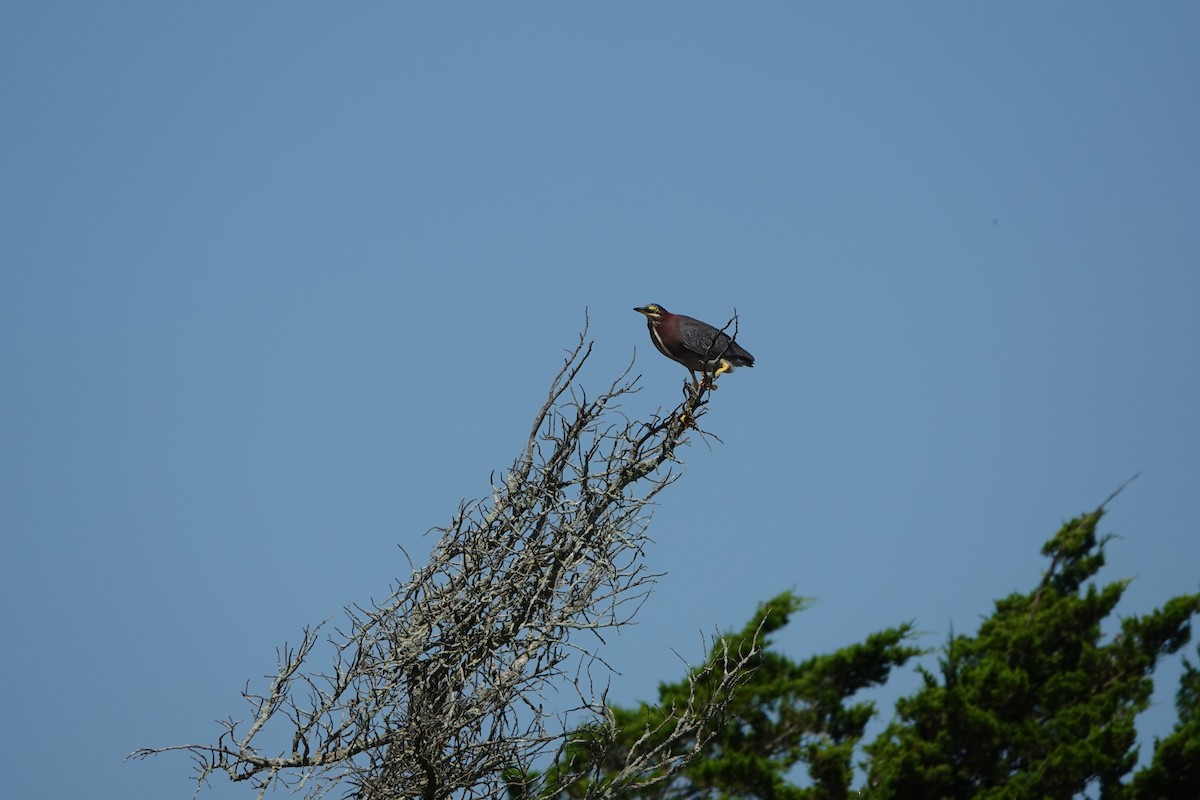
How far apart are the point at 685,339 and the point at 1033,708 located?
12.8 meters

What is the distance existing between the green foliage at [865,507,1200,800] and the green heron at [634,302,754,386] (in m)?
9.76

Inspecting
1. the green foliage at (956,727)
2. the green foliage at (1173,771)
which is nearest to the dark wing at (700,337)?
the green foliage at (956,727)

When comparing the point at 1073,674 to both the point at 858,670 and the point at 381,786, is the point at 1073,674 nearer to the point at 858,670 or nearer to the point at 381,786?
the point at 858,670

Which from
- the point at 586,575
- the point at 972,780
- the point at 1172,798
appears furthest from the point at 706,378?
the point at 1172,798

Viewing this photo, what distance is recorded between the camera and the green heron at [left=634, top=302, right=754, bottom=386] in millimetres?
9508

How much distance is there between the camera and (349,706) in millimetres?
6688

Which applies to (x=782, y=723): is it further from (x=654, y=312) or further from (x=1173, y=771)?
(x=654, y=312)

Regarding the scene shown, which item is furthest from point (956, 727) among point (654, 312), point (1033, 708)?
point (654, 312)

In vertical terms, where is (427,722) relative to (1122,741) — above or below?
below

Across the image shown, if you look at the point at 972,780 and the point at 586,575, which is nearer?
the point at 586,575

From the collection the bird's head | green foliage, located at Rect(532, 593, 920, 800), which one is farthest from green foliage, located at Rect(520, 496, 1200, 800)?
the bird's head

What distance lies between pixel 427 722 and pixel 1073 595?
709 inches

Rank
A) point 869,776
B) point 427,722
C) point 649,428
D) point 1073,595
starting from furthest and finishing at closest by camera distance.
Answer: point 1073,595
point 869,776
point 649,428
point 427,722

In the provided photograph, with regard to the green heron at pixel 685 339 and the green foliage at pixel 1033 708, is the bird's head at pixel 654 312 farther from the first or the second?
the green foliage at pixel 1033 708
